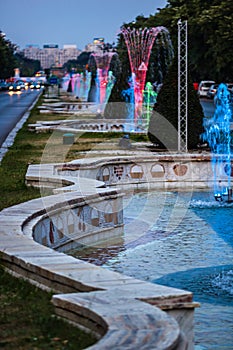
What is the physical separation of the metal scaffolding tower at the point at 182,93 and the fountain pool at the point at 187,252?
433 centimetres

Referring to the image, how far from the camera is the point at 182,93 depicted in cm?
1925

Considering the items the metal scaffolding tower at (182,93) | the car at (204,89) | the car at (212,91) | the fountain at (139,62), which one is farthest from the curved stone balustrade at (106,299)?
the car at (204,89)

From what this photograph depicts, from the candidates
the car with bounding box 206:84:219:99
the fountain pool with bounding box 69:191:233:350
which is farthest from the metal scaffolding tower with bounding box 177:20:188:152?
the car with bounding box 206:84:219:99

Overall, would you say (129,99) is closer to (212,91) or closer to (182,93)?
(182,93)

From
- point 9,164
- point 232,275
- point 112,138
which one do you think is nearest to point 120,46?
point 112,138

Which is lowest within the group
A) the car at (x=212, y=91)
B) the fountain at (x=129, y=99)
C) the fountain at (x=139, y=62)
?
the car at (x=212, y=91)

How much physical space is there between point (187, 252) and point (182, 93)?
31.7 feet

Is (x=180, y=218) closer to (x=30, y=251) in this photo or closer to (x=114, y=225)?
(x=114, y=225)

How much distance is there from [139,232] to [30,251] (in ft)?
13.6

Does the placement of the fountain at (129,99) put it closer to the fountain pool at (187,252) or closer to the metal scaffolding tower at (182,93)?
the metal scaffolding tower at (182,93)

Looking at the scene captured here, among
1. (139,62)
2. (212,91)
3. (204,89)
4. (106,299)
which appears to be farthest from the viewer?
(204,89)

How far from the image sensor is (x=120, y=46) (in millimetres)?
104500

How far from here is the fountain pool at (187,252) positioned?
7297 mm

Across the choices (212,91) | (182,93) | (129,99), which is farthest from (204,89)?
(182,93)
